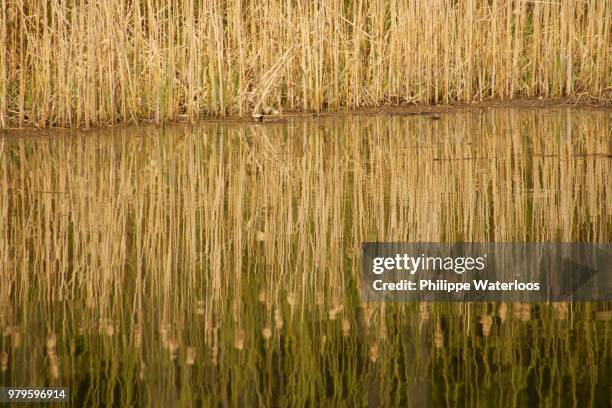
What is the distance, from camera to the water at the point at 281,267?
2594 millimetres

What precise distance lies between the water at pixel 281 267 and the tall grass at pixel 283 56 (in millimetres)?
670

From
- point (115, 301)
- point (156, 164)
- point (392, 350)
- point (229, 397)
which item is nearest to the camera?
point (229, 397)

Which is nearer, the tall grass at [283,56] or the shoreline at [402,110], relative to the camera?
the tall grass at [283,56]

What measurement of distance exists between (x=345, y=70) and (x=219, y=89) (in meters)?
0.90

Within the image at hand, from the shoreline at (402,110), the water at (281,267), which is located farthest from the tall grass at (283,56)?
the water at (281,267)

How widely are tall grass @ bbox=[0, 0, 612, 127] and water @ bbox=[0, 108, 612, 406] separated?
2.20 ft

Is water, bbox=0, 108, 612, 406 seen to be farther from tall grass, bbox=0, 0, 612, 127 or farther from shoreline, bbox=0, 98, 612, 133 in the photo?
shoreline, bbox=0, 98, 612, 133

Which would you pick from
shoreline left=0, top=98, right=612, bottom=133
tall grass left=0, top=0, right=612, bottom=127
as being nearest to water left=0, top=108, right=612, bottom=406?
tall grass left=0, top=0, right=612, bottom=127

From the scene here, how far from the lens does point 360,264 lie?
366 cm

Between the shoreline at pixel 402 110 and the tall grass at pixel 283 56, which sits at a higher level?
the tall grass at pixel 283 56

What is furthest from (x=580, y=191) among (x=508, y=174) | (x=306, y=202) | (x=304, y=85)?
(x=304, y=85)

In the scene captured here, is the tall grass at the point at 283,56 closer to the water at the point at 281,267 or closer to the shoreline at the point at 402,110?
the shoreline at the point at 402,110

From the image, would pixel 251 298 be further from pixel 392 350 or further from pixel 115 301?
pixel 392 350

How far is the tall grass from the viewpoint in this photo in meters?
7.26
